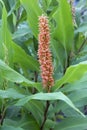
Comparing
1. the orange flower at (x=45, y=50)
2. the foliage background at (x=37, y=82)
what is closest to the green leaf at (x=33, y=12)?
the foliage background at (x=37, y=82)

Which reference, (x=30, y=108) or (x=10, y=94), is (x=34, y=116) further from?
(x=10, y=94)

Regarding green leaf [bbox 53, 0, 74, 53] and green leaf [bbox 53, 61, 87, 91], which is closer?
green leaf [bbox 53, 61, 87, 91]

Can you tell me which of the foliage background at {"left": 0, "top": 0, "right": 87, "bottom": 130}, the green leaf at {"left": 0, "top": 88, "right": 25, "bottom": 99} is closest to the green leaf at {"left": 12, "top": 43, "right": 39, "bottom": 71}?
the foliage background at {"left": 0, "top": 0, "right": 87, "bottom": 130}

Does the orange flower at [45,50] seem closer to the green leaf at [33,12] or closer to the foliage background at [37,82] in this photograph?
the foliage background at [37,82]

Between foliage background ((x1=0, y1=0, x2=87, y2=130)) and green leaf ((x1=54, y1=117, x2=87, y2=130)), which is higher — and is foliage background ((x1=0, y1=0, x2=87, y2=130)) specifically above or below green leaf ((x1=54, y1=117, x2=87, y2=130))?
above

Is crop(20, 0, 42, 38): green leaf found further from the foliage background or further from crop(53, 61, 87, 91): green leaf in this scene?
crop(53, 61, 87, 91): green leaf

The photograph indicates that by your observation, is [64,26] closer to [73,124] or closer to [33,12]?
[33,12]
